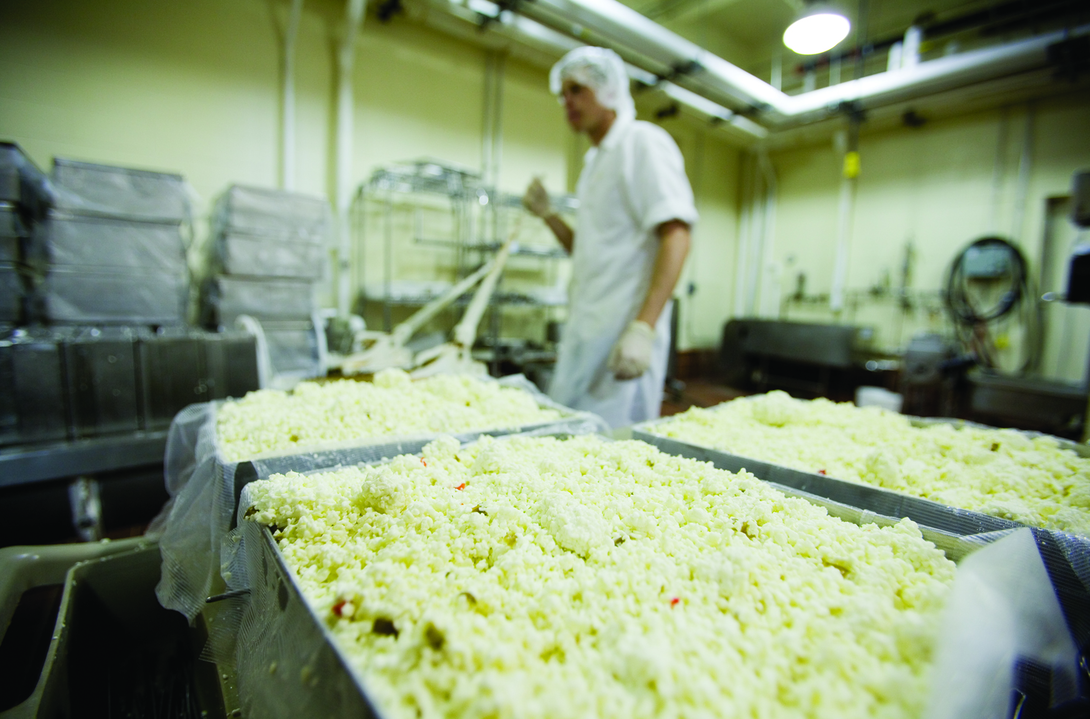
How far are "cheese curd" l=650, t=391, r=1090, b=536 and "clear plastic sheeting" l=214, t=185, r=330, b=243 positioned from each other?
2.02 meters

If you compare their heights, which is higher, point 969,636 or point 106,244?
point 106,244

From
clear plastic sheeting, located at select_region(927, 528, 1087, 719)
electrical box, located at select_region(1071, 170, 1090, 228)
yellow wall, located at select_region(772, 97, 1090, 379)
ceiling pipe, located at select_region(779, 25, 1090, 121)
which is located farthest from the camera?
yellow wall, located at select_region(772, 97, 1090, 379)

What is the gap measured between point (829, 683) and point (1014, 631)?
0.65 feet

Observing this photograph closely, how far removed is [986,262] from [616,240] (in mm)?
4212

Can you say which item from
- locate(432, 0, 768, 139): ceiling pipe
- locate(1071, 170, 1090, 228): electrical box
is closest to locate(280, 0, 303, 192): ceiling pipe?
locate(432, 0, 768, 139): ceiling pipe

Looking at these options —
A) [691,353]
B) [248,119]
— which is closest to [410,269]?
[248,119]

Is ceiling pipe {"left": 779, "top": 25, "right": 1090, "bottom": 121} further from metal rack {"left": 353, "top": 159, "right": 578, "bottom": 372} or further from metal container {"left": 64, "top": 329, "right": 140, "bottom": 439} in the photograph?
metal container {"left": 64, "top": 329, "right": 140, "bottom": 439}

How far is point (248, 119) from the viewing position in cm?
262

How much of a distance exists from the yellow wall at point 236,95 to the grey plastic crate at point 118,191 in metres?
0.34

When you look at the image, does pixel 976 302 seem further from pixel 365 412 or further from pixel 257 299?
pixel 257 299

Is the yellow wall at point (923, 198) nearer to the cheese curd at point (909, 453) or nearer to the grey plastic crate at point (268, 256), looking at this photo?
the cheese curd at point (909, 453)

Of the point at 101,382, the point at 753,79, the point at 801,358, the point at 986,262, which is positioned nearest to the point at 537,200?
the point at 101,382

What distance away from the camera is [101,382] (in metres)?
1.50

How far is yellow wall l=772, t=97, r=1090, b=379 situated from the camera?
395 centimetres
